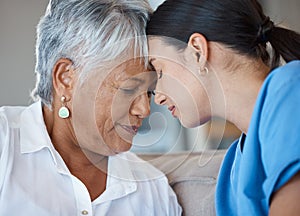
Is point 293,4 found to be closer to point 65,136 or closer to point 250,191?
point 65,136

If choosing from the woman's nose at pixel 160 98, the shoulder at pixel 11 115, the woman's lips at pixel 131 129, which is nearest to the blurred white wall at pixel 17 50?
the shoulder at pixel 11 115

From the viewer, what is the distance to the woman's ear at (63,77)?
1269mm

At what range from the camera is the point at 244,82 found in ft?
3.15

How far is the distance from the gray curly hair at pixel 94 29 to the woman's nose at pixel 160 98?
12cm

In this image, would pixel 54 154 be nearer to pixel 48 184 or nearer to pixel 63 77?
pixel 48 184

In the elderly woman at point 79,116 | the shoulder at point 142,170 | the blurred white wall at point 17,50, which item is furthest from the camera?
the blurred white wall at point 17,50

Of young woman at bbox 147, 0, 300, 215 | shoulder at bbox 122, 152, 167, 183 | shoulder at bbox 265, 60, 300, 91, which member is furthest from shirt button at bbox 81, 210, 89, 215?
shoulder at bbox 265, 60, 300, 91

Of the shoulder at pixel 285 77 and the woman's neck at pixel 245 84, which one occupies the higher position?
the shoulder at pixel 285 77

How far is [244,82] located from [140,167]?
0.56m

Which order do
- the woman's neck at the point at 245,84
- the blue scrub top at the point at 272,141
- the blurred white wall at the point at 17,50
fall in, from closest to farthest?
the blue scrub top at the point at 272,141 → the woman's neck at the point at 245,84 → the blurred white wall at the point at 17,50

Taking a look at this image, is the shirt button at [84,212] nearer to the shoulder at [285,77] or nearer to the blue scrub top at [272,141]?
the blue scrub top at [272,141]

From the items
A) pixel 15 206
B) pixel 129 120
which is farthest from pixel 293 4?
pixel 15 206

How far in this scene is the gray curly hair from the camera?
1.22 meters

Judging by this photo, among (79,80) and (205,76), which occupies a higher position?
(205,76)
